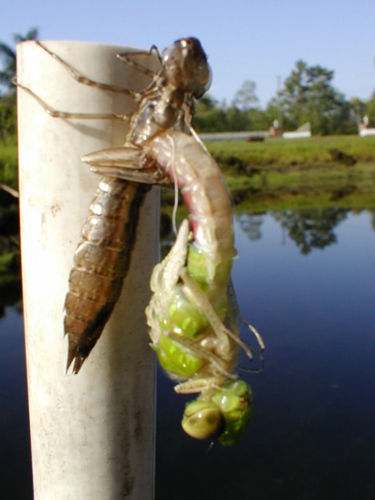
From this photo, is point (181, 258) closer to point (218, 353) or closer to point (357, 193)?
point (218, 353)

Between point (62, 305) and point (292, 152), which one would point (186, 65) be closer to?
point (62, 305)

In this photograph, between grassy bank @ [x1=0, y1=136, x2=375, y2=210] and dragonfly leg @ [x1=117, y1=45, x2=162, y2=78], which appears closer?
dragonfly leg @ [x1=117, y1=45, x2=162, y2=78]

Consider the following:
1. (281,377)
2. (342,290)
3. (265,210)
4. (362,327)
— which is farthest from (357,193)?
(281,377)

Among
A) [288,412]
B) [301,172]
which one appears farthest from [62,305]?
[301,172]

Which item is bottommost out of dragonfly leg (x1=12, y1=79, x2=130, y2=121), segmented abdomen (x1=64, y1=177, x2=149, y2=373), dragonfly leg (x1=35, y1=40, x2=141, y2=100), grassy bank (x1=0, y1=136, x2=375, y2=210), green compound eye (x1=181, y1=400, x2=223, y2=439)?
green compound eye (x1=181, y1=400, x2=223, y2=439)

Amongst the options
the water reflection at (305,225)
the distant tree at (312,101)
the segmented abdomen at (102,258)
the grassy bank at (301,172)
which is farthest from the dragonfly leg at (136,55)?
the distant tree at (312,101)

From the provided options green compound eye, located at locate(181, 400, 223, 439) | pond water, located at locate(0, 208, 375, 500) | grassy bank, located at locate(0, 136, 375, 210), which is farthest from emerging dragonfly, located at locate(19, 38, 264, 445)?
grassy bank, located at locate(0, 136, 375, 210)

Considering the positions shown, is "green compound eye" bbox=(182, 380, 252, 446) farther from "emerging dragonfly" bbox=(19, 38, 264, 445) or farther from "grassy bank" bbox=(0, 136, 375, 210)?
"grassy bank" bbox=(0, 136, 375, 210)
